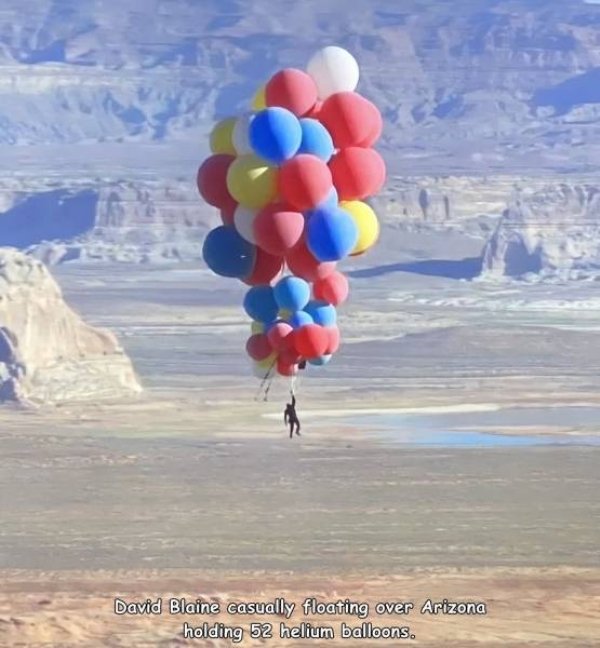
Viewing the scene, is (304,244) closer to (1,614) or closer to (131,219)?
(1,614)

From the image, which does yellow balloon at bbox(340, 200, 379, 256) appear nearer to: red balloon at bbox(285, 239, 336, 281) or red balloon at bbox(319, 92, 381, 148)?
red balloon at bbox(285, 239, 336, 281)

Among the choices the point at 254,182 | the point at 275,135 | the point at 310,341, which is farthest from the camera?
the point at 310,341

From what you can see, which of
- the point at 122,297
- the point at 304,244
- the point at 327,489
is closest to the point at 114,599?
the point at 304,244

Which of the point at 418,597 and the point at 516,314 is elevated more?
the point at 516,314

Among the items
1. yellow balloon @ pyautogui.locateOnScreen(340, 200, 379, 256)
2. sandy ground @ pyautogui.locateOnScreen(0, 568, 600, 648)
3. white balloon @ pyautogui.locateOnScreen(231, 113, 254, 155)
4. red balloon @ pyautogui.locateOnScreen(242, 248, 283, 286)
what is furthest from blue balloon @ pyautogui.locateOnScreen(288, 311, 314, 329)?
sandy ground @ pyautogui.locateOnScreen(0, 568, 600, 648)

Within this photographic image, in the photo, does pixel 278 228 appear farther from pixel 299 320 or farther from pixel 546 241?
pixel 546 241

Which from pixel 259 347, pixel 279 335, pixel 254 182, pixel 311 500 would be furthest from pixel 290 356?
pixel 311 500
